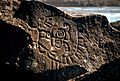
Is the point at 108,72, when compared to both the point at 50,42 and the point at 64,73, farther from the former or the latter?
the point at 50,42

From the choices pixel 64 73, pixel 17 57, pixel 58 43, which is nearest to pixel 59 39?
pixel 58 43

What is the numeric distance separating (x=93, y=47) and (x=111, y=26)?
0.92 feet

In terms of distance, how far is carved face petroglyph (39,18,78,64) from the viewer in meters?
3.13

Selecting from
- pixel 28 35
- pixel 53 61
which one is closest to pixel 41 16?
pixel 28 35

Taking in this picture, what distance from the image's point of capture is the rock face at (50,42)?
9.98 feet

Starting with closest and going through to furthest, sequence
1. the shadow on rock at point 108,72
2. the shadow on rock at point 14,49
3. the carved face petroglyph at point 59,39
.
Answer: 1. the shadow on rock at point 14,49
2. the carved face petroglyph at point 59,39
3. the shadow on rock at point 108,72

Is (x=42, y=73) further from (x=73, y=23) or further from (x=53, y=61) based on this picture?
(x=73, y=23)

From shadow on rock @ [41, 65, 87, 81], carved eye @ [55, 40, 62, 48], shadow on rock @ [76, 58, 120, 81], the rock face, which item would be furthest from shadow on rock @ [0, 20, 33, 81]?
shadow on rock @ [76, 58, 120, 81]

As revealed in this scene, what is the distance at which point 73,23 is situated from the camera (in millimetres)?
3236

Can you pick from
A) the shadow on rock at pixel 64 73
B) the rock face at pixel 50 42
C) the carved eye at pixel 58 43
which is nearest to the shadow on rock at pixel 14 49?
the rock face at pixel 50 42

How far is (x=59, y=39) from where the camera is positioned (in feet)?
10.5

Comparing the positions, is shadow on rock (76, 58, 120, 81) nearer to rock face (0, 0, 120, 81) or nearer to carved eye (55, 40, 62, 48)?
rock face (0, 0, 120, 81)

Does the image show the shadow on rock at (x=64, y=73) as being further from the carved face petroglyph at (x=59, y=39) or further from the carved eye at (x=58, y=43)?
the carved eye at (x=58, y=43)

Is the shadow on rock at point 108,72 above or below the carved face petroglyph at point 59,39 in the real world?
below
